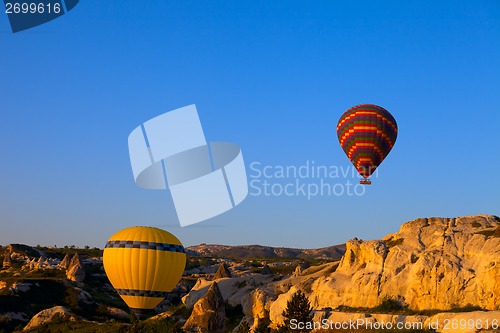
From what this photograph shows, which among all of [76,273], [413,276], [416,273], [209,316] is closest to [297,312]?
[413,276]

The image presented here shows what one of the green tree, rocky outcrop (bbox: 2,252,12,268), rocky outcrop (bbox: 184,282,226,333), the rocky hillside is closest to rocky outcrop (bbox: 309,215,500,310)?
the rocky hillside

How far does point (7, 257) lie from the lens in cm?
12800

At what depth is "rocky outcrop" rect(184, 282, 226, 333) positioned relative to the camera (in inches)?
2206

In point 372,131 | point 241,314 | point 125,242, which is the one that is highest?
point 372,131

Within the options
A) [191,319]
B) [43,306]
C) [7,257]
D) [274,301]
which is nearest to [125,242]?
[191,319]

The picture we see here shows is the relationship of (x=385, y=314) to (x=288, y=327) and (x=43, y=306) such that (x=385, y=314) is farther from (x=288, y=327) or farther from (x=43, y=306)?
(x=43, y=306)

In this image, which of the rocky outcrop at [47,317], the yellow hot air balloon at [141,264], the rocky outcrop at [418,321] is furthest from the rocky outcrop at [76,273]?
the rocky outcrop at [418,321]

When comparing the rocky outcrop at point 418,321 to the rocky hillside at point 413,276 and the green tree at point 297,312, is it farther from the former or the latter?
the green tree at point 297,312

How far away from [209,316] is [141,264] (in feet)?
31.0

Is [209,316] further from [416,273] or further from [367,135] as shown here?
[367,135]

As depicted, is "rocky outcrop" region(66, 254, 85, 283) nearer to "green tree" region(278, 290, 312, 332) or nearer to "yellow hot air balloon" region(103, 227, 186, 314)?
"yellow hot air balloon" region(103, 227, 186, 314)

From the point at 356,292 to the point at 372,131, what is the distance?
68.7 feet

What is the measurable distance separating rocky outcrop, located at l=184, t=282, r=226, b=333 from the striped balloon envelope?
20823 millimetres

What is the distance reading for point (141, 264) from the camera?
61.8m
